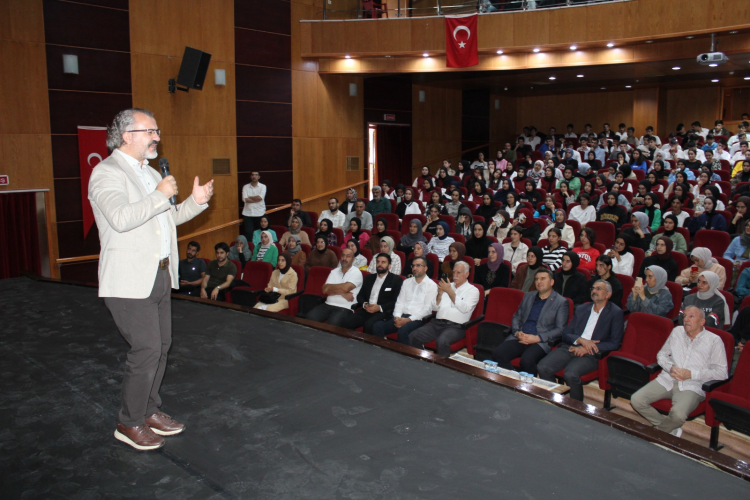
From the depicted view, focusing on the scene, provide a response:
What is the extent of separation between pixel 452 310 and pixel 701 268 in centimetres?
181

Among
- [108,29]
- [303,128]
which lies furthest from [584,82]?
[108,29]

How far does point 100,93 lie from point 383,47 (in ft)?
11.7

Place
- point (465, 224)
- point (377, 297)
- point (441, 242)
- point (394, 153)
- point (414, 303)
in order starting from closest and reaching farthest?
1. point (414, 303)
2. point (377, 297)
3. point (441, 242)
4. point (465, 224)
5. point (394, 153)

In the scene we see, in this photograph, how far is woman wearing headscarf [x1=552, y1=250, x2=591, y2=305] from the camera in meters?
4.05

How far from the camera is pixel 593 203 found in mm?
6684

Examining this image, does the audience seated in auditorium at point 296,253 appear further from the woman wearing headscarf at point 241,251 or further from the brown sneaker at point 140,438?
the brown sneaker at point 140,438

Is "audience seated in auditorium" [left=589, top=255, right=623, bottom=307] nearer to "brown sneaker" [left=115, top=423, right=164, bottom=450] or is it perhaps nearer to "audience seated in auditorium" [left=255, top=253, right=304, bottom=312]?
"audience seated in auditorium" [left=255, top=253, right=304, bottom=312]

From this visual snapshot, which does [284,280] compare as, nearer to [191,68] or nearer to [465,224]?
[465,224]

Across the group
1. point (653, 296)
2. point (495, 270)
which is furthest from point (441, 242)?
point (653, 296)

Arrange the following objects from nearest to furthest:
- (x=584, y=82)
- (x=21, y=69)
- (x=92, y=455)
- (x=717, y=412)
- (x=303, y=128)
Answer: (x=92, y=455) → (x=717, y=412) → (x=21, y=69) → (x=303, y=128) → (x=584, y=82)

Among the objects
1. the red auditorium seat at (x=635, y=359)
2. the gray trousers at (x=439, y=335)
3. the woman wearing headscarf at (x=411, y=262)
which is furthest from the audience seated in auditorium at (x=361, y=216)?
the red auditorium seat at (x=635, y=359)

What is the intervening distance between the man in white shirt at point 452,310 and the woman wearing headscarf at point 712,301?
1.32m

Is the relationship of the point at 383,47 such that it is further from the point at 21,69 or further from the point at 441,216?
the point at 21,69

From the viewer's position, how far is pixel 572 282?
412 centimetres
